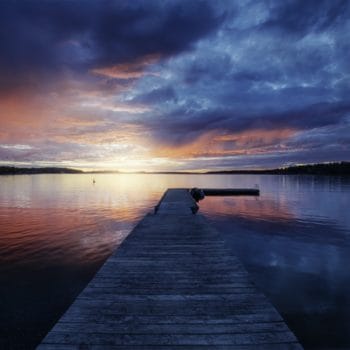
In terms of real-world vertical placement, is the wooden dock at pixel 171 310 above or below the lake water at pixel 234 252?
above

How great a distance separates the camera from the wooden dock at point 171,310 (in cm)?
337

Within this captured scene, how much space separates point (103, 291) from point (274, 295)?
5850 millimetres

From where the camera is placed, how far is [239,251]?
12570 millimetres

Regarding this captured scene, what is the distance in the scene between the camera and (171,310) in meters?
4.16

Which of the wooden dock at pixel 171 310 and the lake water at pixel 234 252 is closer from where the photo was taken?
the wooden dock at pixel 171 310

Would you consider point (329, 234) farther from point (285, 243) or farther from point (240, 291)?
point (240, 291)

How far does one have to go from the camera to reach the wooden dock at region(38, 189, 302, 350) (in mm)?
3365

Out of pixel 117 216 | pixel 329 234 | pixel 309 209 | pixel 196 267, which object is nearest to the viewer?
pixel 196 267

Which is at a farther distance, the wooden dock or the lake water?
the lake water

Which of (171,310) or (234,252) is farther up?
(171,310)

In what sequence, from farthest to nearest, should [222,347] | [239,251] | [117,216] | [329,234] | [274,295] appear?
[117,216] → [329,234] → [239,251] → [274,295] → [222,347]

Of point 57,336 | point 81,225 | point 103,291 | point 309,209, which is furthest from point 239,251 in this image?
point 309,209

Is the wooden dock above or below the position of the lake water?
above

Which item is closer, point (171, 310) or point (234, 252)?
point (171, 310)
